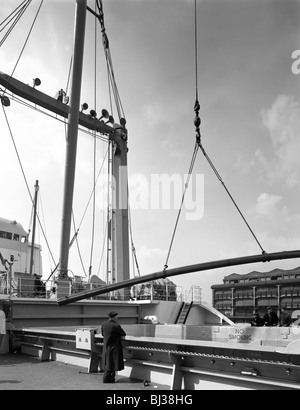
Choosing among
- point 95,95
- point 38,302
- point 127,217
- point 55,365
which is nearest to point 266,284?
point 127,217

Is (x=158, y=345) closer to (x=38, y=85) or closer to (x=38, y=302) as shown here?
(x=38, y=302)

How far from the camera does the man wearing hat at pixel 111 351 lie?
7.18 metres

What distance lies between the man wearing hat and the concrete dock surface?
0.19 meters

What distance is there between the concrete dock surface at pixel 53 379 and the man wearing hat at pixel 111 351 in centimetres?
19

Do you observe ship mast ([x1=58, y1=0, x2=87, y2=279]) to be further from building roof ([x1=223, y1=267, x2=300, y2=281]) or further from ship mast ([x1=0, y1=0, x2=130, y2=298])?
building roof ([x1=223, y1=267, x2=300, y2=281])

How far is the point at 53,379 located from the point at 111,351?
3.92 ft

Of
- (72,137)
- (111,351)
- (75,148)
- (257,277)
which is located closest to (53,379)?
(111,351)

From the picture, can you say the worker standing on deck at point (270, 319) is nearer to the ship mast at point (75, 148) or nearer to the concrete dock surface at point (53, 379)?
the ship mast at point (75, 148)

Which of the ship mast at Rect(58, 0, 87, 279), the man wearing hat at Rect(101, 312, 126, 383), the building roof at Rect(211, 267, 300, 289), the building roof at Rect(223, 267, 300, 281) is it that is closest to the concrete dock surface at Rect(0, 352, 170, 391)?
the man wearing hat at Rect(101, 312, 126, 383)

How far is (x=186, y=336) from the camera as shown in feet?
34.7

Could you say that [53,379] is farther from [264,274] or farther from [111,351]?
[264,274]

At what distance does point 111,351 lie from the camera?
7.29 m

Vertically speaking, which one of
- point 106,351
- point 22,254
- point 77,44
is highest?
point 77,44
